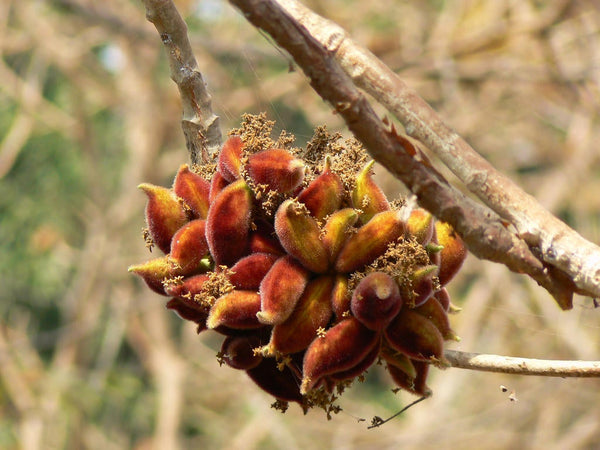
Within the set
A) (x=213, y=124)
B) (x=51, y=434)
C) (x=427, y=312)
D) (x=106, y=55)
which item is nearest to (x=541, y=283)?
(x=427, y=312)

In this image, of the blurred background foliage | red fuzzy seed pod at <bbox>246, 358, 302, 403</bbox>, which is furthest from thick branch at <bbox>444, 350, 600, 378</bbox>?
the blurred background foliage

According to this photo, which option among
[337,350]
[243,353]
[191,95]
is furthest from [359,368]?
[191,95]

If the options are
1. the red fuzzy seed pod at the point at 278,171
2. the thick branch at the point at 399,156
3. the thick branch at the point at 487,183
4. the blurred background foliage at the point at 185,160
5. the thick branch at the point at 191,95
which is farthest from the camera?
the blurred background foliage at the point at 185,160

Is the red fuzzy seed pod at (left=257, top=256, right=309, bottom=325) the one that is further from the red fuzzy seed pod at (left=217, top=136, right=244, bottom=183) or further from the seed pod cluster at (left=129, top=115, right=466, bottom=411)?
the red fuzzy seed pod at (left=217, top=136, right=244, bottom=183)

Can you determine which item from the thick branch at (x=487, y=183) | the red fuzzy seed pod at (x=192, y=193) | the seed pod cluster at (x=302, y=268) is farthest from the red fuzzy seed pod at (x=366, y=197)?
the red fuzzy seed pod at (x=192, y=193)

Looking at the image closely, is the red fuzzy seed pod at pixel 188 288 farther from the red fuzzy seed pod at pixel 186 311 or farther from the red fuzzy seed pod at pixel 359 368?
the red fuzzy seed pod at pixel 359 368

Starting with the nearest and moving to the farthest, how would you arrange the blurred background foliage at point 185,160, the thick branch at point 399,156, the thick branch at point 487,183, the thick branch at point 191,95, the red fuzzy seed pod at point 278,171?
the thick branch at point 399,156, the thick branch at point 487,183, the red fuzzy seed pod at point 278,171, the thick branch at point 191,95, the blurred background foliage at point 185,160

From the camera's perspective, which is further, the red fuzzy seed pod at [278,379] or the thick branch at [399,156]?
the red fuzzy seed pod at [278,379]
